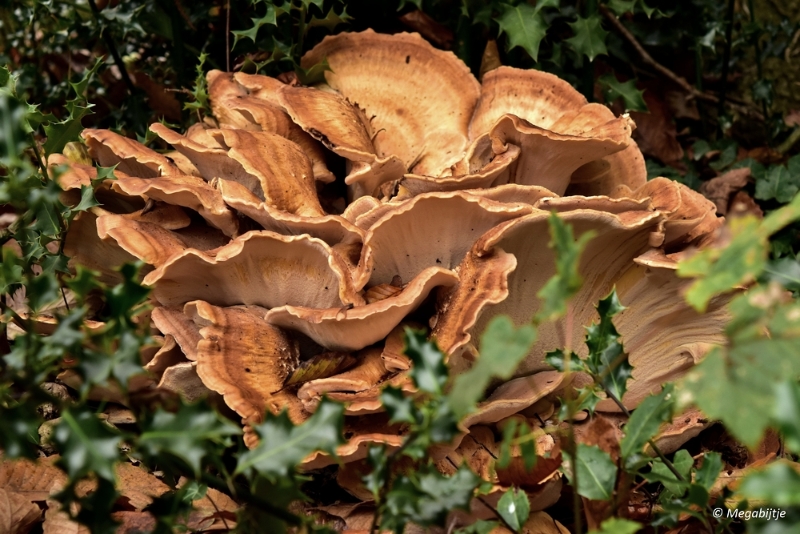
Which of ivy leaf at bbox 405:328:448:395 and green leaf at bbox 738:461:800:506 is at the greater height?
green leaf at bbox 738:461:800:506

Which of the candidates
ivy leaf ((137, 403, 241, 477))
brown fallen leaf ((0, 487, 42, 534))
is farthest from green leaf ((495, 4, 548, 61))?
brown fallen leaf ((0, 487, 42, 534))

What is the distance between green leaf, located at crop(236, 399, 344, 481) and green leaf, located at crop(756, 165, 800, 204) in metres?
3.61

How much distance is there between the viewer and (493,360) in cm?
137

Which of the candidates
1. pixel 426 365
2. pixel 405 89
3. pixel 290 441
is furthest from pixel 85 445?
pixel 405 89

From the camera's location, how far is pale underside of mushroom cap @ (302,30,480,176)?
3.54 metres

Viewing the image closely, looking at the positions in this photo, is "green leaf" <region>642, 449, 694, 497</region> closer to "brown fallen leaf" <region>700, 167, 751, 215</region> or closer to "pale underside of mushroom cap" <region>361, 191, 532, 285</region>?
"pale underside of mushroom cap" <region>361, 191, 532, 285</region>

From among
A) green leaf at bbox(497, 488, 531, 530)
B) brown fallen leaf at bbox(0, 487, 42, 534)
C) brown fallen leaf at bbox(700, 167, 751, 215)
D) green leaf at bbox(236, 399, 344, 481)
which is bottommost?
brown fallen leaf at bbox(0, 487, 42, 534)

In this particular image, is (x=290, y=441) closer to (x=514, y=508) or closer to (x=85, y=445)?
(x=85, y=445)

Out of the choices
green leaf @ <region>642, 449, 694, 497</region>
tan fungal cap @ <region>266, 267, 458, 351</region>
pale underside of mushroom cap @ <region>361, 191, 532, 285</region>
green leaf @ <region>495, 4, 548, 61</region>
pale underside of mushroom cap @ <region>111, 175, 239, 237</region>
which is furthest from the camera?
green leaf @ <region>495, 4, 548, 61</region>

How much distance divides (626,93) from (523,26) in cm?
86

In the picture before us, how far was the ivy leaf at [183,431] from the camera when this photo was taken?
4.91 ft

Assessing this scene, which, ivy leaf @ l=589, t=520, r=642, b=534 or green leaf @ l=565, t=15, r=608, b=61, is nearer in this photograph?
ivy leaf @ l=589, t=520, r=642, b=534

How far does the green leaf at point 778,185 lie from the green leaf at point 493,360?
3.51m

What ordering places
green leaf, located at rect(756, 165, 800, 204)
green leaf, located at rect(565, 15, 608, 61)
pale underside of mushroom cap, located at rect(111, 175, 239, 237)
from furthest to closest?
green leaf, located at rect(756, 165, 800, 204)
green leaf, located at rect(565, 15, 608, 61)
pale underside of mushroom cap, located at rect(111, 175, 239, 237)
